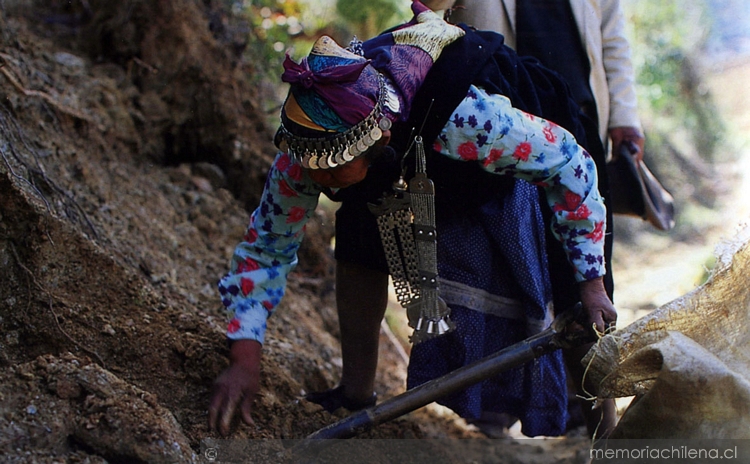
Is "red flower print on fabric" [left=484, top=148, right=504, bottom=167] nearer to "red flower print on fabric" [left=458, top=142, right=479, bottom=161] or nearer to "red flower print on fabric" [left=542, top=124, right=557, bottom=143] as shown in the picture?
"red flower print on fabric" [left=458, top=142, right=479, bottom=161]

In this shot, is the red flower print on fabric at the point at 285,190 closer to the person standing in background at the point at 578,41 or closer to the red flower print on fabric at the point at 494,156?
the red flower print on fabric at the point at 494,156

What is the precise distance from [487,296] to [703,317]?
68 centimetres

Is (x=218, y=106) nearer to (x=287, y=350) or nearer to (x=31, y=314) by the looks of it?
(x=287, y=350)

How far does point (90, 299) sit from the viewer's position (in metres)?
2.34

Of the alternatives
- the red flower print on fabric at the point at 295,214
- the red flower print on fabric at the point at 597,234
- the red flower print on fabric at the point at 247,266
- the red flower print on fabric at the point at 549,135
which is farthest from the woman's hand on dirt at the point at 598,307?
the red flower print on fabric at the point at 247,266

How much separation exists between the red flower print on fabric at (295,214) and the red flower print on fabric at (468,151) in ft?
1.71

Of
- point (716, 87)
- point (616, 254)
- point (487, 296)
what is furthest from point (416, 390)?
point (716, 87)

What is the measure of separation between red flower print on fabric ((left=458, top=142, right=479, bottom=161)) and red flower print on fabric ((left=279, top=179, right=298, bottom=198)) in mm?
503

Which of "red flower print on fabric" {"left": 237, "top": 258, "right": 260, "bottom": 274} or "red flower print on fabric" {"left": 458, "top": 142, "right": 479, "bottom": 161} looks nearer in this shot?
"red flower print on fabric" {"left": 458, "top": 142, "right": 479, "bottom": 161}

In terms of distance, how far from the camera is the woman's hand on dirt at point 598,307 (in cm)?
205

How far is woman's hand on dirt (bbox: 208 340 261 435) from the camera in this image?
2102 mm

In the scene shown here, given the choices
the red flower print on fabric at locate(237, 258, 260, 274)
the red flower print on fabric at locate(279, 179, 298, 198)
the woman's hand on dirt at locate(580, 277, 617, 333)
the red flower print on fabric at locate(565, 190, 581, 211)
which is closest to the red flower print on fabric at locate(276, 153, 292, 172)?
the red flower print on fabric at locate(279, 179, 298, 198)

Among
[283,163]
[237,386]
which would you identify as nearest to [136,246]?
[237,386]

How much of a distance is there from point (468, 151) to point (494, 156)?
0.23 ft
